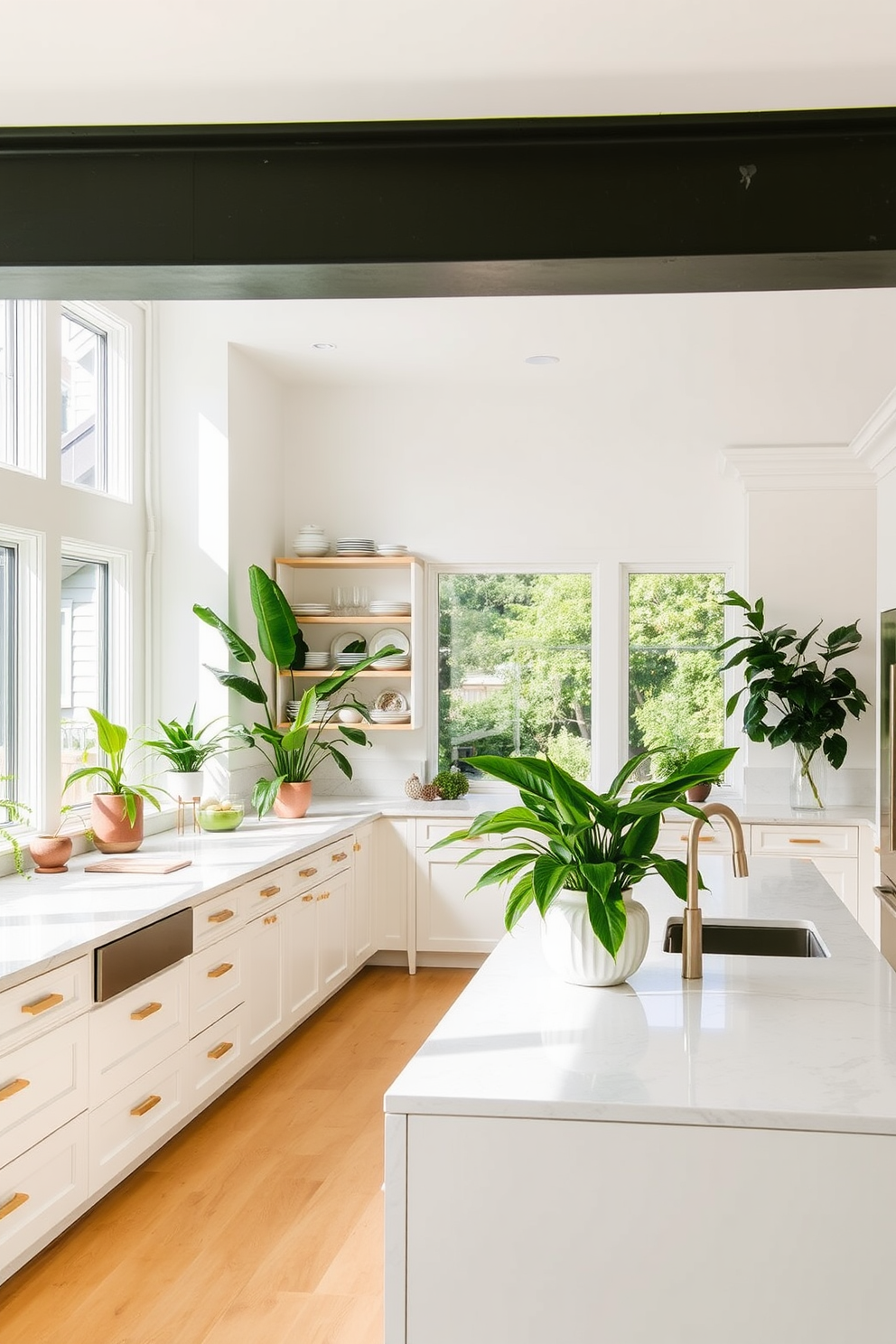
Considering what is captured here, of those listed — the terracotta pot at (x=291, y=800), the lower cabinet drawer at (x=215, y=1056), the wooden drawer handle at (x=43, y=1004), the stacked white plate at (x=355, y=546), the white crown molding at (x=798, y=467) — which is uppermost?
the white crown molding at (x=798, y=467)

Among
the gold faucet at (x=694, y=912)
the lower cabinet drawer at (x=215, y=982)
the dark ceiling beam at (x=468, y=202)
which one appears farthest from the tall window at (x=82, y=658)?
the gold faucet at (x=694, y=912)

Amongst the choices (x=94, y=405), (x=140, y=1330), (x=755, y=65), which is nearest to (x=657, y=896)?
(x=140, y=1330)

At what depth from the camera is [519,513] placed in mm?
6305

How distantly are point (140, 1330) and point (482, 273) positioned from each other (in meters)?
2.43

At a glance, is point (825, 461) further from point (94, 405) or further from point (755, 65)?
point (755, 65)

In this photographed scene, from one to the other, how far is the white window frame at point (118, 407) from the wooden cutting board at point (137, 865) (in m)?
→ 1.71

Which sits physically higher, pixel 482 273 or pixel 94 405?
pixel 94 405

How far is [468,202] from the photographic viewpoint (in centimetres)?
212

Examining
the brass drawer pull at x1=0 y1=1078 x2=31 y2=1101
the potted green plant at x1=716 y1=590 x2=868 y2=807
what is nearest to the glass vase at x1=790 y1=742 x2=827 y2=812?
the potted green plant at x1=716 y1=590 x2=868 y2=807

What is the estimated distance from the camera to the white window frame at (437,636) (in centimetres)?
633

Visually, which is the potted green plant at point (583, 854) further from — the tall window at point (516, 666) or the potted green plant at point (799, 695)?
the tall window at point (516, 666)

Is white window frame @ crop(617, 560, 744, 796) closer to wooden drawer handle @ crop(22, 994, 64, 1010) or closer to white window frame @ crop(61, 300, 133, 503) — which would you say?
white window frame @ crop(61, 300, 133, 503)

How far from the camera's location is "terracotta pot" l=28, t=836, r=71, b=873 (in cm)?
398

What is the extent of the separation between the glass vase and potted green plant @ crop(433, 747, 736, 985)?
3.78m
